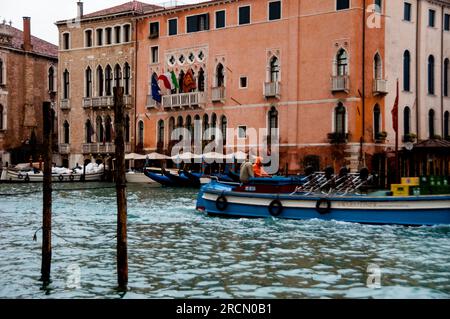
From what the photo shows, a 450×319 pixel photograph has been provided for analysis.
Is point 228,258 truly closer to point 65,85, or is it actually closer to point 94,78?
point 94,78

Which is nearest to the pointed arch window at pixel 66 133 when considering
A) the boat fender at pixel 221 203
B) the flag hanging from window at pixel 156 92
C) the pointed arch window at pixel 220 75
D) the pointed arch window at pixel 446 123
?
the flag hanging from window at pixel 156 92

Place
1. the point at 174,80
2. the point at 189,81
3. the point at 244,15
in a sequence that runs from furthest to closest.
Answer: the point at 174,80
the point at 189,81
the point at 244,15

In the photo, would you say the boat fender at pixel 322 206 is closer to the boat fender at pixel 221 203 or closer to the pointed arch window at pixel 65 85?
the boat fender at pixel 221 203

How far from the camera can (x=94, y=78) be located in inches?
1486

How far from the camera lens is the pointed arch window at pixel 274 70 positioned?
30250 millimetres

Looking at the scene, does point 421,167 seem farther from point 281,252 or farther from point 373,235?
point 281,252

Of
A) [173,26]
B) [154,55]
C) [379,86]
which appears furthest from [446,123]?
[154,55]

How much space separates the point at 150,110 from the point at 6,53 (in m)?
9.81

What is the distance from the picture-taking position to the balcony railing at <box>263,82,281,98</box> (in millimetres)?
29891

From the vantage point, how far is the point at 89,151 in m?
37.4

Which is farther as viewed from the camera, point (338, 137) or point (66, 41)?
point (66, 41)

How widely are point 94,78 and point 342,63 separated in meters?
14.6
